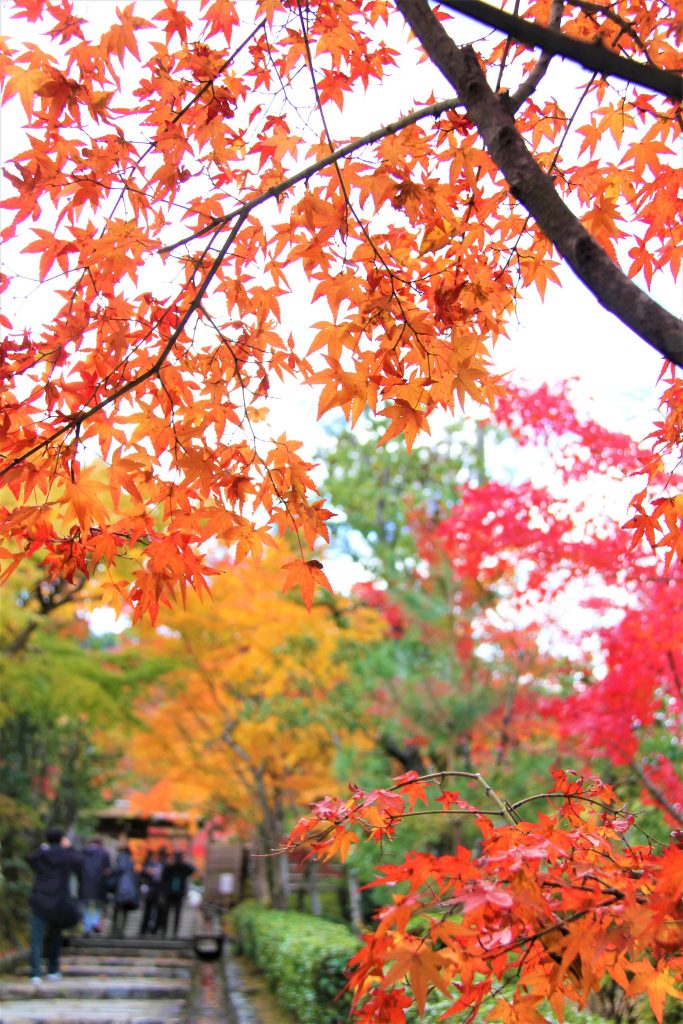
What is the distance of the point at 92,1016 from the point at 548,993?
267 inches

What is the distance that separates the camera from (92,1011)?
8.08 m

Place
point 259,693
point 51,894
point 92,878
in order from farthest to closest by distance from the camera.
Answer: point 92,878 < point 259,693 < point 51,894

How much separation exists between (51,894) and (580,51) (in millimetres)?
10069

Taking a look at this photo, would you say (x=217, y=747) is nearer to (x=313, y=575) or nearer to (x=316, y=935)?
(x=316, y=935)

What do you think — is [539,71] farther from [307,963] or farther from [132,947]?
[132,947]

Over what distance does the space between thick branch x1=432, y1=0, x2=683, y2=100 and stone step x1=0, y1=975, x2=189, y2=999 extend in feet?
31.0

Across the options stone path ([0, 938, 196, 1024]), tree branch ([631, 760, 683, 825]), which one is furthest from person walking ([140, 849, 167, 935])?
tree branch ([631, 760, 683, 825])

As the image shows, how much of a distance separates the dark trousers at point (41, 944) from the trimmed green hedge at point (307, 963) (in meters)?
2.30

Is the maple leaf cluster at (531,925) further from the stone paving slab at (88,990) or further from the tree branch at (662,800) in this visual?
the stone paving slab at (88,990)

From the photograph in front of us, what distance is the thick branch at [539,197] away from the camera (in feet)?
6.26

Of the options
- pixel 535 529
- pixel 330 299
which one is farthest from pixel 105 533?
pixel 535 529

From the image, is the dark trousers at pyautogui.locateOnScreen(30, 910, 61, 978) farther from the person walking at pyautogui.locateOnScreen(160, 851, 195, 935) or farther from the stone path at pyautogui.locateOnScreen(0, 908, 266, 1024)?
the person walking at pyautogui.locateOnScreen(160, 851, 195, 935)

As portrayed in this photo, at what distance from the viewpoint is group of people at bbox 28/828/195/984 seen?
383 inches

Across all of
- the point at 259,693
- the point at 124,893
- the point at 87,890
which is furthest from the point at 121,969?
the point at 124,893
